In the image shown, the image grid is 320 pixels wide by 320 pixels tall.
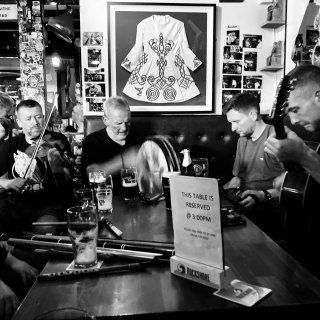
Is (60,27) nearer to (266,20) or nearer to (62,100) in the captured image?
(266,20)

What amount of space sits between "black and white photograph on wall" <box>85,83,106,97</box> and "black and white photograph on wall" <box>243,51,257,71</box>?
1.37 m

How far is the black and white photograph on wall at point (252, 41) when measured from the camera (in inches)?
139

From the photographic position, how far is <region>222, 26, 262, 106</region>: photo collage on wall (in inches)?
139

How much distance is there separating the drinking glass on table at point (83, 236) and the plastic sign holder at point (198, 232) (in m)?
0.25

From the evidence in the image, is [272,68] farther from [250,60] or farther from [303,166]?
[303,166]

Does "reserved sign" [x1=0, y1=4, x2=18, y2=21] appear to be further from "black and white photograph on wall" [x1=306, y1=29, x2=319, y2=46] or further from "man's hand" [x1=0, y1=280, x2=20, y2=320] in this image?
"man's hand" [x1=0, y1=280, x2=20, y2=320]

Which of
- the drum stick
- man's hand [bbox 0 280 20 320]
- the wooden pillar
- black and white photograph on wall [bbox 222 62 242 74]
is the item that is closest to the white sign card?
the drum stick

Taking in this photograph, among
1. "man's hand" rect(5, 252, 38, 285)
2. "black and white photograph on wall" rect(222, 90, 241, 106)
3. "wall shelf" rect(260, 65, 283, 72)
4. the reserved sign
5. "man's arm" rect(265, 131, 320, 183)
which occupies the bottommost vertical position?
"man's hand" rect(5, 252, 38, 285)

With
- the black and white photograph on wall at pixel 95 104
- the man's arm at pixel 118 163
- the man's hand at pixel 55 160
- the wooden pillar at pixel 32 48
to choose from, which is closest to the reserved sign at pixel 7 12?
the wooden pillar at pixel 32 48

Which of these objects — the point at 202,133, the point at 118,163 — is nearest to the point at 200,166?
the point at 118,163

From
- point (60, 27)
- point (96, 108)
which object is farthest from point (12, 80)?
point (96, 108)

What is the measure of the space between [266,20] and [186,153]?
213 centimetres

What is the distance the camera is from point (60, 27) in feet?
15.8

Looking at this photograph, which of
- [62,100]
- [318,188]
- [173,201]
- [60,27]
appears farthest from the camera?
[62,100]
